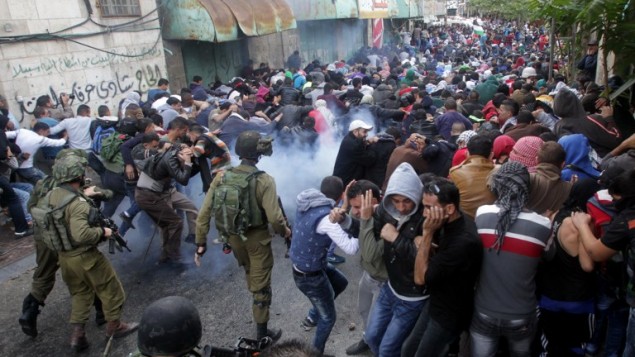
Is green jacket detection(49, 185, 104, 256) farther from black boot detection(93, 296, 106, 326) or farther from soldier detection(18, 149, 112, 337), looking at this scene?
black boot detection(93, 296, 106, 326)

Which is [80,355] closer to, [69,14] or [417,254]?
[417,254]

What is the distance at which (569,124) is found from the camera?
4984mm

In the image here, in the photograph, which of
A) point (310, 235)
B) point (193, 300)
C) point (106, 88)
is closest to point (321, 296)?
point (310, 235)

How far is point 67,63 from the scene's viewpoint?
359 inches

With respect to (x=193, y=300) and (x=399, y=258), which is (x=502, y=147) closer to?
(x=399, y=258)

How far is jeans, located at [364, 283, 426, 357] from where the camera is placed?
293 cm

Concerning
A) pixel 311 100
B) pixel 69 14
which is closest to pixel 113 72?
pixel 69 14

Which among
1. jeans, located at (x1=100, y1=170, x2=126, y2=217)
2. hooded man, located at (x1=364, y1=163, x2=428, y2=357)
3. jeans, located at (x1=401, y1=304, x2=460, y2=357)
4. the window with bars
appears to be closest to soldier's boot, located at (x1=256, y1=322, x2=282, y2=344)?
hooded man, located at (x1=364, y1=163, x2=428, y2=357)

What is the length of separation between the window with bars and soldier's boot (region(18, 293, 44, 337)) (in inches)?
304

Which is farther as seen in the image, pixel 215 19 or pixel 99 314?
pixel 215 19

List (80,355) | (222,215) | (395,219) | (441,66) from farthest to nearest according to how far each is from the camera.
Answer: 1. (441,66)
2. (80,355)
3. (222,215)
4. (395,219)

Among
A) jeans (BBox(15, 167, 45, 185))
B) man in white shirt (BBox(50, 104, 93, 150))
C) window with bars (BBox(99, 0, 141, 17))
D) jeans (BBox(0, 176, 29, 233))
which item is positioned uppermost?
window with bars (BBox(99, 0, 141, 17))

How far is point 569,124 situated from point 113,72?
9243mm

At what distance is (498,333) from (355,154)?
302cm
